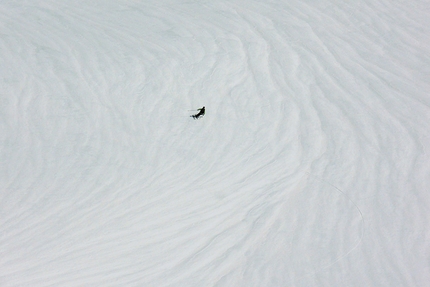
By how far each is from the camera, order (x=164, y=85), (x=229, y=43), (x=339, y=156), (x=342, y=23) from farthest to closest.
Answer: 1. (x=342, y=23)
2. (x=229, y=43)
3. (x=164, y=85)
4. (x=339, y=156)

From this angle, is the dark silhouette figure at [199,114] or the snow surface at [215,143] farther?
the dark silhouette figure at [199,114]

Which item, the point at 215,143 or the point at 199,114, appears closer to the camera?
the point at 215,143

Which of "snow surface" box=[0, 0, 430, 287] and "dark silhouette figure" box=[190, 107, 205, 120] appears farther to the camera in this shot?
"dark silhouette figure" box=[190, 107, 205, 120]

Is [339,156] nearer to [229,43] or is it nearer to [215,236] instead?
[215,236]

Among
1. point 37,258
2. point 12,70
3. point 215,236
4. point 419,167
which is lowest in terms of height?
point 12,70

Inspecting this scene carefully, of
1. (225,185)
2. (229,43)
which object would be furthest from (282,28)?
(225,185)

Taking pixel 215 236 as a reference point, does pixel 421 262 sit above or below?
above

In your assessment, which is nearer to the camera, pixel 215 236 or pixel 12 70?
pixel 215 236

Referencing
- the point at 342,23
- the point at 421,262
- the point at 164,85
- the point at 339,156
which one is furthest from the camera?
the point at 342,23
